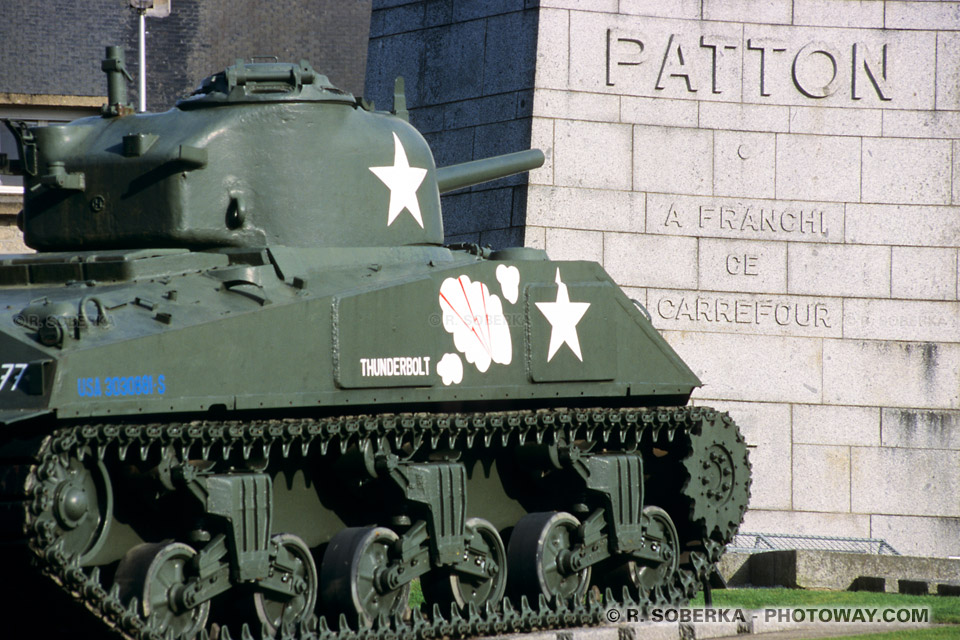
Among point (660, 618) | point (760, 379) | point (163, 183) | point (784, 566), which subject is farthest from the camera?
point (760, 379)

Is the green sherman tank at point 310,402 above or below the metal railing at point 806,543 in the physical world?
above

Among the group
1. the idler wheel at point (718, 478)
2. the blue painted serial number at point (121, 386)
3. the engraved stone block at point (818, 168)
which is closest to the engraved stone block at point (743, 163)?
the engraved stone block at point (818, 168)

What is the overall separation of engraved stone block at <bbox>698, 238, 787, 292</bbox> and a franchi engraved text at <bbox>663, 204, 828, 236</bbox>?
7.4 inches

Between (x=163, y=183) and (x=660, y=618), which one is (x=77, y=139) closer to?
(x=163, y=183)

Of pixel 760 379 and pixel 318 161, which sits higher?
pixel 318 161

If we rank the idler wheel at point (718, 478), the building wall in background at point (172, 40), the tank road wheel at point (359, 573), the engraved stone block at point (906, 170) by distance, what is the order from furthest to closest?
the building wall in background at point (172, 40), the engraved stone block at point (906, 170), the idler wheel at point (718, 478), the tank road wheel at point (359, 573)

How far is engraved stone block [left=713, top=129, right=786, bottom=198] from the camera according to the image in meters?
19.1

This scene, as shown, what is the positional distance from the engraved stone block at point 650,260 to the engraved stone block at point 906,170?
2.42m

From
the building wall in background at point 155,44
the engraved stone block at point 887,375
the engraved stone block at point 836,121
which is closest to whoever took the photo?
the engraved stone block at point 887,375

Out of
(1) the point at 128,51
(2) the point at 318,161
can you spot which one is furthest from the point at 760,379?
(1) the point at 128,51

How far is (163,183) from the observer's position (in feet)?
38.9

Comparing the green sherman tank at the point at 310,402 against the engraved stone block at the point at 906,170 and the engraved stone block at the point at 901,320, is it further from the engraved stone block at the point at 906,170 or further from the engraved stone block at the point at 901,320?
the engraved stone block at the point at 906,170

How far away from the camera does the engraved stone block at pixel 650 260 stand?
61.4 feet

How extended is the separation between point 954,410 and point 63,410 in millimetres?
12721
